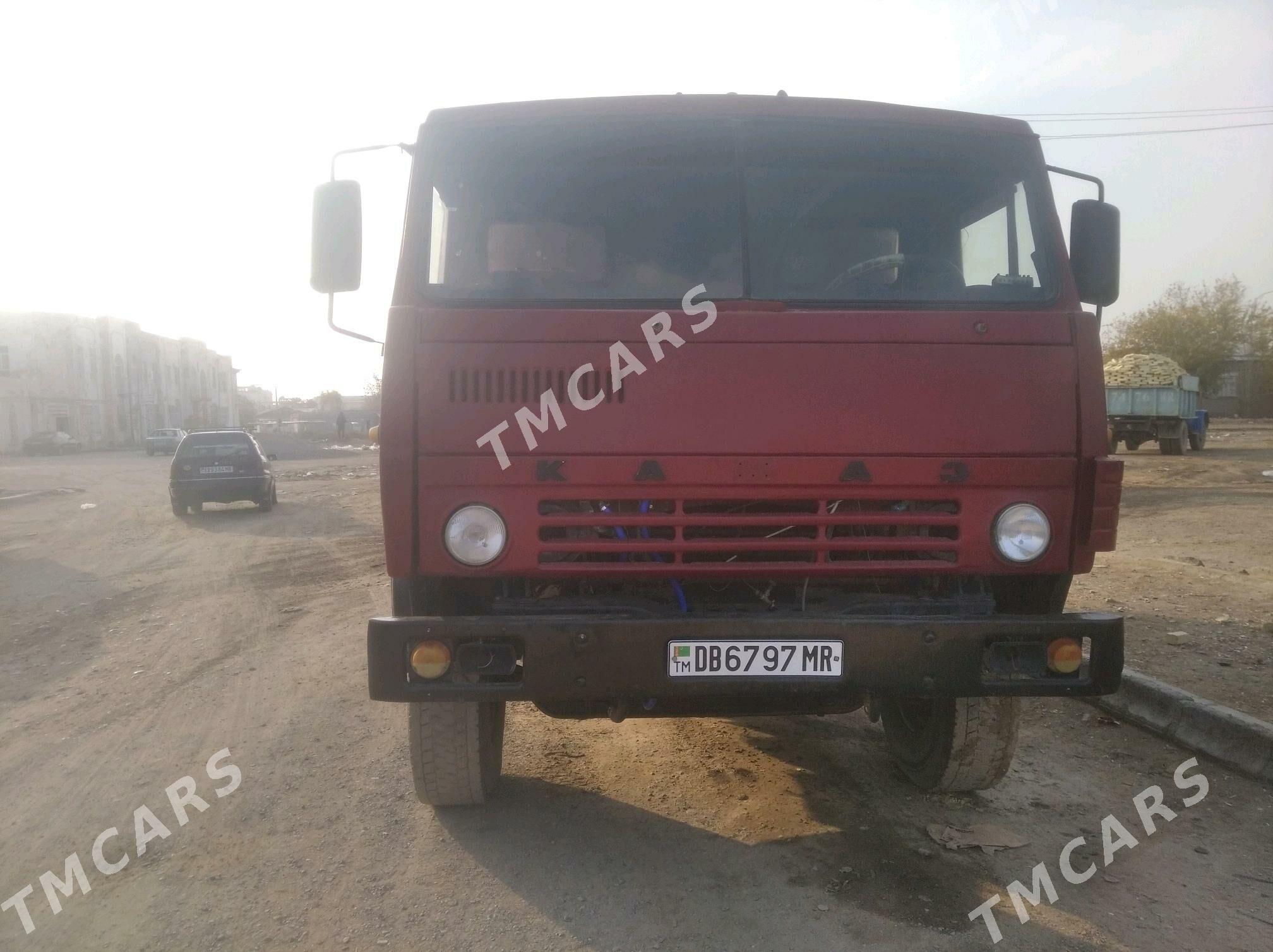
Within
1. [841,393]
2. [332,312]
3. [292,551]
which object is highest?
[332,312]

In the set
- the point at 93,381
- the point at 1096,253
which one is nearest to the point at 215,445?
the point at 1096,253

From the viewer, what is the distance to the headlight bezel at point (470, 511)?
2961 mm

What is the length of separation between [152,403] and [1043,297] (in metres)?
74.7

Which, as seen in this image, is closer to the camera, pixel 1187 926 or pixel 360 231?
pixel 1187 926

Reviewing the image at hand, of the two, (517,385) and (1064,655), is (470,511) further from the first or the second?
(1064,655)

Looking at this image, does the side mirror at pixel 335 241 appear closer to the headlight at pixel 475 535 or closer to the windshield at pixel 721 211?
the windshield at pixel 721 211

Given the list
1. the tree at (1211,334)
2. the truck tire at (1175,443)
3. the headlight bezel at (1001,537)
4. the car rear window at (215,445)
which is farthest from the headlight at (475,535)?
the tree at (1211,334)

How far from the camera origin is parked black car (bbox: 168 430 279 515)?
16.4 metres

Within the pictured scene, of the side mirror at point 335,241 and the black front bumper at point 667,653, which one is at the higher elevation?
the side mirror at point 335,241

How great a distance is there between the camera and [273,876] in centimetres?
312

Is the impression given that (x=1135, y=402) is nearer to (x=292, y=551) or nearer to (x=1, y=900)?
(x=292, y=551)

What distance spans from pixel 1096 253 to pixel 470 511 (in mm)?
2577

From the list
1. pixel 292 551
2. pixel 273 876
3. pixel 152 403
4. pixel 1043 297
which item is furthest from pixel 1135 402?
pixel 152 403

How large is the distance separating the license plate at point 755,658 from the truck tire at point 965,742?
0.81m
